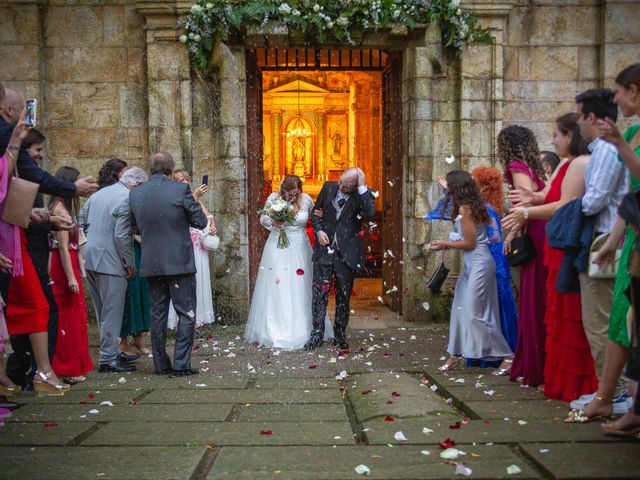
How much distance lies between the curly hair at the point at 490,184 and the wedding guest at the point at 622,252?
239 centimetres

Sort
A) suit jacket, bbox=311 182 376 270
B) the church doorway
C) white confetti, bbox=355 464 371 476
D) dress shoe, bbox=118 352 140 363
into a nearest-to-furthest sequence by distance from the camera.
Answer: white confetti, bbox=355 464 371 476
dress shoe, bbox=118 352 140 363
suit jacket, bbox=311 182 376 270
the church doorway

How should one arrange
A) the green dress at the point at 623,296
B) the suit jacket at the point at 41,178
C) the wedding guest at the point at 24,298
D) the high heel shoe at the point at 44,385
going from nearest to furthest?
the green dress at the point at 623,296 → the wedding guest at the point at 24,298 → the suit jacket at the point at 41,178 → the high heel shoe at the point at 44,385

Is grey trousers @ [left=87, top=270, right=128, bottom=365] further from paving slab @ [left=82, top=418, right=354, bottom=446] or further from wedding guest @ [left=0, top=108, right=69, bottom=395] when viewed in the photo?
paving slab @ [left=82, top=418, right=354, bottom=446]

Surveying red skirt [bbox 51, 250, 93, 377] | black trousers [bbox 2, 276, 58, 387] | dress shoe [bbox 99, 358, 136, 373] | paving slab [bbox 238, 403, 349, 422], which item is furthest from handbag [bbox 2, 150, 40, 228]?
dress shoe [bbox 99, 358, 136, 373]

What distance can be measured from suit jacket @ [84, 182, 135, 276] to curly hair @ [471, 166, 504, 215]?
3170mm

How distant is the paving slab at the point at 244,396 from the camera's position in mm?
5320

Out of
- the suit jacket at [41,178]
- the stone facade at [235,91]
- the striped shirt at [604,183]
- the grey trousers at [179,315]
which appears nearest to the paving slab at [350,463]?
the striped shirt at [604,183]

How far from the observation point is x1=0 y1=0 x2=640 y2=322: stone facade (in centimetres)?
928

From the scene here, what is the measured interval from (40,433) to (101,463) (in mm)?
801

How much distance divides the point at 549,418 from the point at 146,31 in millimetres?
6920

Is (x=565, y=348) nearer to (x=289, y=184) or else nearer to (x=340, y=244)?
(x=340, y=244)

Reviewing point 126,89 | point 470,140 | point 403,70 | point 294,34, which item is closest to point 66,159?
point 126,89

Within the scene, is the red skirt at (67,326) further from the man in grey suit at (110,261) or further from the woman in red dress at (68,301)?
the man in grey suit at (110,261)

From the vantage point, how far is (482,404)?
4.98 metres
